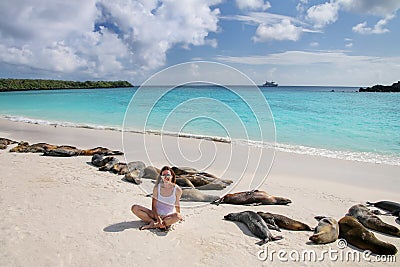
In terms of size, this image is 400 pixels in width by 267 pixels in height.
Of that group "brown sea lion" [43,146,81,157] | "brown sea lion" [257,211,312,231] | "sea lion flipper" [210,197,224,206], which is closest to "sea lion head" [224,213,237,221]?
"brown sea lion" [257,211,312,231]

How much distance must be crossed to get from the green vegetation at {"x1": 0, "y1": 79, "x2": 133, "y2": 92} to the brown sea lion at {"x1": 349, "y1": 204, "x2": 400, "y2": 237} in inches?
3700

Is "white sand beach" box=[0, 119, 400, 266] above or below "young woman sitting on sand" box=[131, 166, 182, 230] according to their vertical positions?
below

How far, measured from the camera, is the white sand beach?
13.8 feet

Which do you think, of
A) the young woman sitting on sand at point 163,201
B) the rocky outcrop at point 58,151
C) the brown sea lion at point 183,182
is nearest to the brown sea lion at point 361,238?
the young woman sitting on sand at point 163,201

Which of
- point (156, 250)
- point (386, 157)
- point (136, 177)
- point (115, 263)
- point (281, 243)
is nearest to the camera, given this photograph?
point (115, 263)

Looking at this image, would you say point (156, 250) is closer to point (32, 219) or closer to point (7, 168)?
point (32, 219)

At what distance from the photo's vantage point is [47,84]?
103 meters

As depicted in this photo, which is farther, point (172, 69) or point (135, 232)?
point (172, 69)

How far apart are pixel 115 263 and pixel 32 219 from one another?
6.60ft

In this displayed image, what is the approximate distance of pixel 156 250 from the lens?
14.3ft

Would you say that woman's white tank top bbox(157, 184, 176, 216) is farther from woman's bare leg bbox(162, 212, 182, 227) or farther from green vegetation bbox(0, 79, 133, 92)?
green vegetation bbox(0, 79, 133, 92)

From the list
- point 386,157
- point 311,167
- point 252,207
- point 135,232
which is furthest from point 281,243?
point 386,157

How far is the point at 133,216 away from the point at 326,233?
3.22 meters

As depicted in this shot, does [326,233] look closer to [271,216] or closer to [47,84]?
[271,216]
